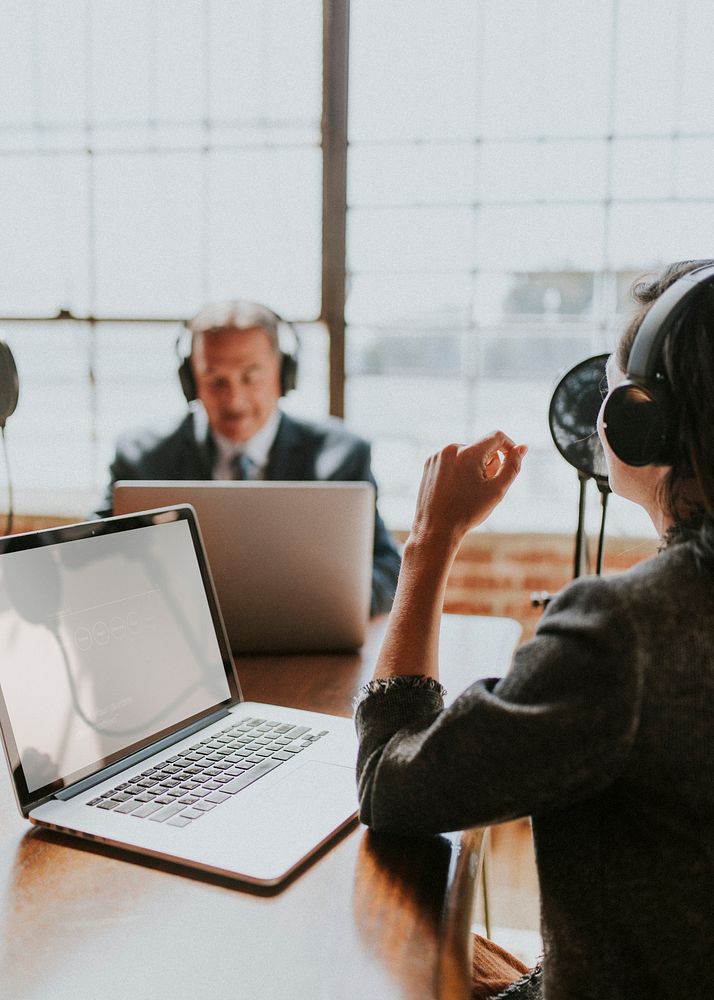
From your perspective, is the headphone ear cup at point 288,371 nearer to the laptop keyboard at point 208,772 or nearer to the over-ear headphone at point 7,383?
the over-ear headphone at point 7,383

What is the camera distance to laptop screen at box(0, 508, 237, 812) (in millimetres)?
849

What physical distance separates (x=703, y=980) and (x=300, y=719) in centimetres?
53

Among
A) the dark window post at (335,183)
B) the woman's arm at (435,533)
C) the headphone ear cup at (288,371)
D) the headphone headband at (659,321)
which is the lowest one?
the woman's arm at (435,533)

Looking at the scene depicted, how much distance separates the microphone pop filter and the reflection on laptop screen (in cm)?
57

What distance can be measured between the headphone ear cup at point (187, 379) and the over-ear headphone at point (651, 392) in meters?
1.74

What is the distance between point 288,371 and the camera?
7.72ft

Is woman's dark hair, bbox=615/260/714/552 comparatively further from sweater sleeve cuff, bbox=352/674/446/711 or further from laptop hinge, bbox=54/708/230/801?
laptop hinge, bbox=54/708/230/801

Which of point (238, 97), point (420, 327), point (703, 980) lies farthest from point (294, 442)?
point (703, 980)

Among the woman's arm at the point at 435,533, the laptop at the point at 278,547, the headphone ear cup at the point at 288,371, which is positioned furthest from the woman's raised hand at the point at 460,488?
the headphone ear cup at the point at 288,371

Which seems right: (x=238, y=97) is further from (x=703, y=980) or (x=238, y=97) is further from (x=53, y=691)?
(x=703, y=980)

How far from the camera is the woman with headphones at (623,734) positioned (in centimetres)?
62

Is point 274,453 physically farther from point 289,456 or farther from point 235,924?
point 235,924

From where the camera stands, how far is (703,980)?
0.68m

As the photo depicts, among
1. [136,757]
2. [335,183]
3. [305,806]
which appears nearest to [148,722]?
[136,757]
